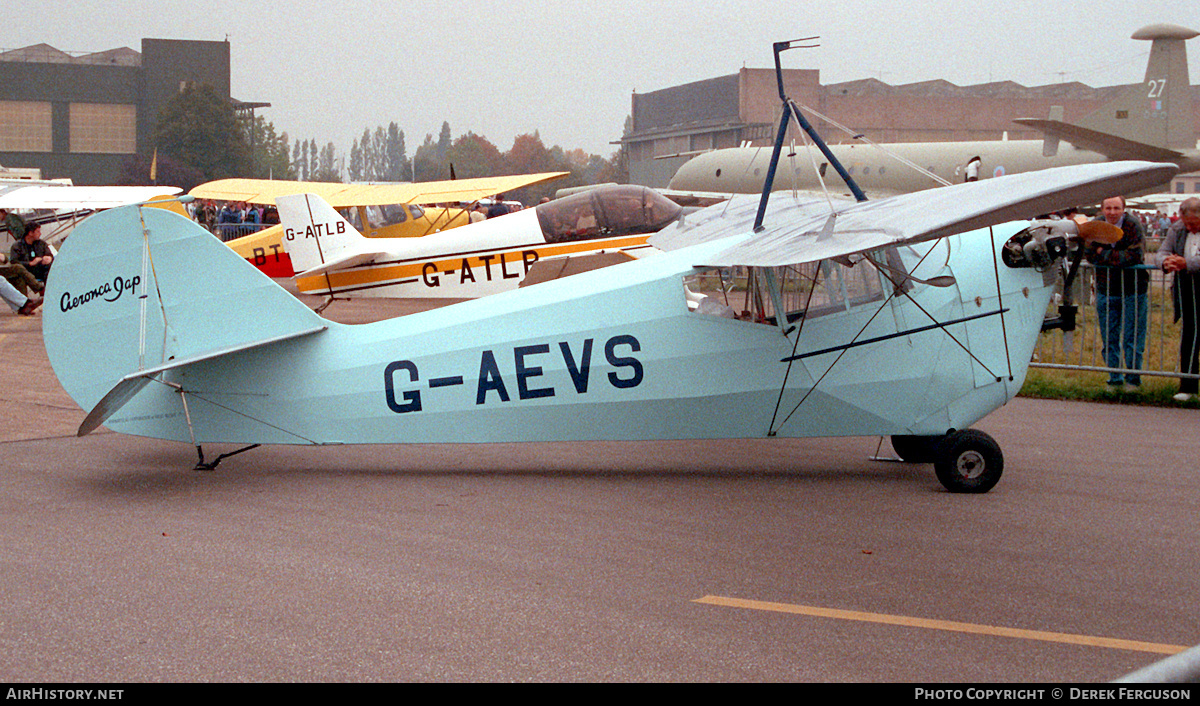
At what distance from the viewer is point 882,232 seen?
18.0 ft

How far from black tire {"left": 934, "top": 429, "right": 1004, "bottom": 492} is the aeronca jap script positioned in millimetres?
5110

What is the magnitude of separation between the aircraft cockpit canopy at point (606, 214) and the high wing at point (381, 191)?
5908mm

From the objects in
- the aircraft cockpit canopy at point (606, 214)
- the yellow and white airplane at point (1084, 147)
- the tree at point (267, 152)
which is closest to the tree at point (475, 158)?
the tree at point (267, 152)

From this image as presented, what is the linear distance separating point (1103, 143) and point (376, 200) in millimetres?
15905

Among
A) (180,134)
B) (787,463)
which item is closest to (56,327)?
(787,463)

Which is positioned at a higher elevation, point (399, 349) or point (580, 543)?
point (399, 349)

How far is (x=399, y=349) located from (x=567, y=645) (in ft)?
10.4

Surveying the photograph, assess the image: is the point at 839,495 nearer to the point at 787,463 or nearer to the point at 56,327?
the point at 787,463

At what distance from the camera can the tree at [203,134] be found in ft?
342

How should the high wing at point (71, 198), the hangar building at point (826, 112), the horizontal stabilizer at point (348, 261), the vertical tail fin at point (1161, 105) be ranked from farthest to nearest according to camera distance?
the hangar building at point (826, 112)
the vertical tail fin at point (1161, 105)
the high wing at point (71, 198)
the horizontal stabilizer at point (348, 261)

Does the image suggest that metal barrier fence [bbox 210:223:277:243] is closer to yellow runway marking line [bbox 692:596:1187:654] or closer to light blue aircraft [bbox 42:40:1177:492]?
light blue aircraft [bbox 42:40:1177:492]

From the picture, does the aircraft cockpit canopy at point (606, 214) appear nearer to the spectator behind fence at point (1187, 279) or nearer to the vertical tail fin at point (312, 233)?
the vertical tail fin at point (312, 233)

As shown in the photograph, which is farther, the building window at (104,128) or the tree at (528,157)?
the tree at (528,157)

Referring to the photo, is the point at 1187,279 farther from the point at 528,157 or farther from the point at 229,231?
the point at 528,157
